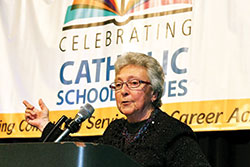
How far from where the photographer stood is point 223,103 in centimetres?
290

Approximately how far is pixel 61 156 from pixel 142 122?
97cm

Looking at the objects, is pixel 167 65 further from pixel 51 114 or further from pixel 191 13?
pixel 51 114

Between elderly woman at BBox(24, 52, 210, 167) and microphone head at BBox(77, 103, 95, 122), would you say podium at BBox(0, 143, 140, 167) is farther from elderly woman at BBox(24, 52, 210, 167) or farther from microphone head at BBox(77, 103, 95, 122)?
elderly woman at BBox(24, 52, 210, 167)

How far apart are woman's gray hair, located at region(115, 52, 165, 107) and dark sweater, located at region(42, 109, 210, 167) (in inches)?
4.5

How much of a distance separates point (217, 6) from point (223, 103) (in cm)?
58

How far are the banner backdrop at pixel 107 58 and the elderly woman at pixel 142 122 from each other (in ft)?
1.78

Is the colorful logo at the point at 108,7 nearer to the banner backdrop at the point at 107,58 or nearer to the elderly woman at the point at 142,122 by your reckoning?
the banner backdrop at the point at 107,58

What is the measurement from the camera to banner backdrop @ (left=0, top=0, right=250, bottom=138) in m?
2.95

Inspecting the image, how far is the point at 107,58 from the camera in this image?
3.45 m

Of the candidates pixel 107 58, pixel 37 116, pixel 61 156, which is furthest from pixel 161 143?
pixel 107 58

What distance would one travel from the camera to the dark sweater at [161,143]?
7.27 feet

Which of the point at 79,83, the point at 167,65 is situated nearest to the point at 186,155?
the point at 167,65

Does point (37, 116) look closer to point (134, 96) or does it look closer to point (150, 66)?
point (134, 96)

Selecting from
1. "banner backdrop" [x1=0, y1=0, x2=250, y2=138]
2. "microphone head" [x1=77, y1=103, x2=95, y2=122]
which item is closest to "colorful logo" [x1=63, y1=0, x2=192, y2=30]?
"banner backdrop" [x1=0, y1=0, x2=250, y2=138]
